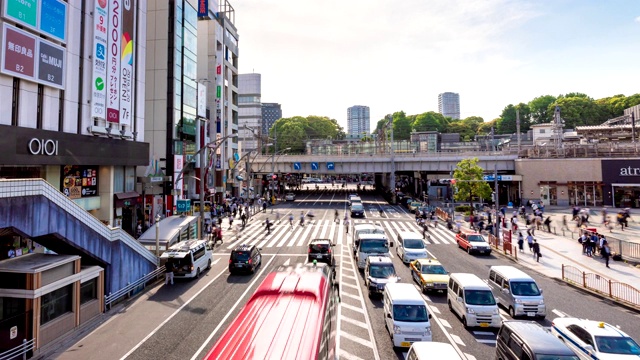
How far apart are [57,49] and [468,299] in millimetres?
27866

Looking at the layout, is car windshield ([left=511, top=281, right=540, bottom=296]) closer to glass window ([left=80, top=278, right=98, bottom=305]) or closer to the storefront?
glass window ([left=80, top=278, right=98, bottom=305])

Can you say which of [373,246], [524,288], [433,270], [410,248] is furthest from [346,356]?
[410,248]

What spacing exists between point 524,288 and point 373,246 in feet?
32.2

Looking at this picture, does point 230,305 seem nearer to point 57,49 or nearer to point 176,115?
point 57,49

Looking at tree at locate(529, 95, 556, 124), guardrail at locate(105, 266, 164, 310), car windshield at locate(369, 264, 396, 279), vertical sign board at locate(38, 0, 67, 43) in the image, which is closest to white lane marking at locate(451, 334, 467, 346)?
car windshield at locate(369, 264, 396, 279)

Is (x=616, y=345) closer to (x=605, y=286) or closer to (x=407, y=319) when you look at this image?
(x=407, y=319)

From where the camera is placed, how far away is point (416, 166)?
69250mm

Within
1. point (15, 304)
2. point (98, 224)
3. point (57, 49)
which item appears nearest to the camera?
point (15, 304)

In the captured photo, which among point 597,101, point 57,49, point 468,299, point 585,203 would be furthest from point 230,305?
point 597,101

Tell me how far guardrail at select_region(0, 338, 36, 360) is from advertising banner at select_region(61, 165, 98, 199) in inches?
607

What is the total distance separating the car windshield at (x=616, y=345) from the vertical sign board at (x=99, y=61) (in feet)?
103

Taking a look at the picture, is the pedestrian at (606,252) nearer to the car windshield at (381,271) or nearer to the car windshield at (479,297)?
the car windshield at (479,297)

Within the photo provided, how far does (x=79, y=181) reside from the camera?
27.0 meters

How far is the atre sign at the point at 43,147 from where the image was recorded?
2117 cm
